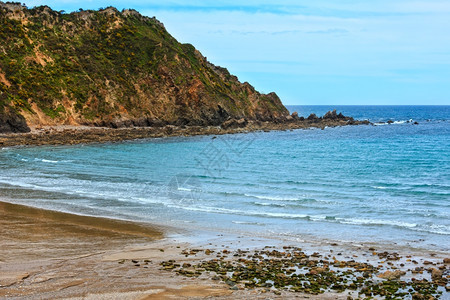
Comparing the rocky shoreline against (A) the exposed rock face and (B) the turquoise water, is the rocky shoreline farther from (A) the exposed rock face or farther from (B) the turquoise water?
(B) the turquoise water

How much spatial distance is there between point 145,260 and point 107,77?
83.1 metres

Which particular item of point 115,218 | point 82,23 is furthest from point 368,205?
point 82,23

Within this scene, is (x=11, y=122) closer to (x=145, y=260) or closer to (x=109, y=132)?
(x=109, y=132)

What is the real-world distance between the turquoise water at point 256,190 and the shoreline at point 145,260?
2.09m

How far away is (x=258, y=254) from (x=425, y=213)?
34.7 feet

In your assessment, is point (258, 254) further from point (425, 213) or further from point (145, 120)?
point (145, 120)

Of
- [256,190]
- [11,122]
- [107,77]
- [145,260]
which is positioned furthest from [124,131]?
[145,260]

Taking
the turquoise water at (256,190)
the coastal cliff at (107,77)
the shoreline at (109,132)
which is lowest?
the turquoise water at (256,190)

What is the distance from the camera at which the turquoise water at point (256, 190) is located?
2020 centimetres

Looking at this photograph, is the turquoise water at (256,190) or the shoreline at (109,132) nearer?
the turquoise water at (256,190)

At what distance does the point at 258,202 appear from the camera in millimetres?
25688

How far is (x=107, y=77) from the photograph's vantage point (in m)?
93.0

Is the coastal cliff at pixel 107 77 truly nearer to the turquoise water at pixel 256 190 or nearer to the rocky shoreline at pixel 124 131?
the rocky shoreline at pixel 124 131

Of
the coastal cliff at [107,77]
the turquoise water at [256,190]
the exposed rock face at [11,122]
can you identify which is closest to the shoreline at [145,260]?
the turquoise water at [256,190]
